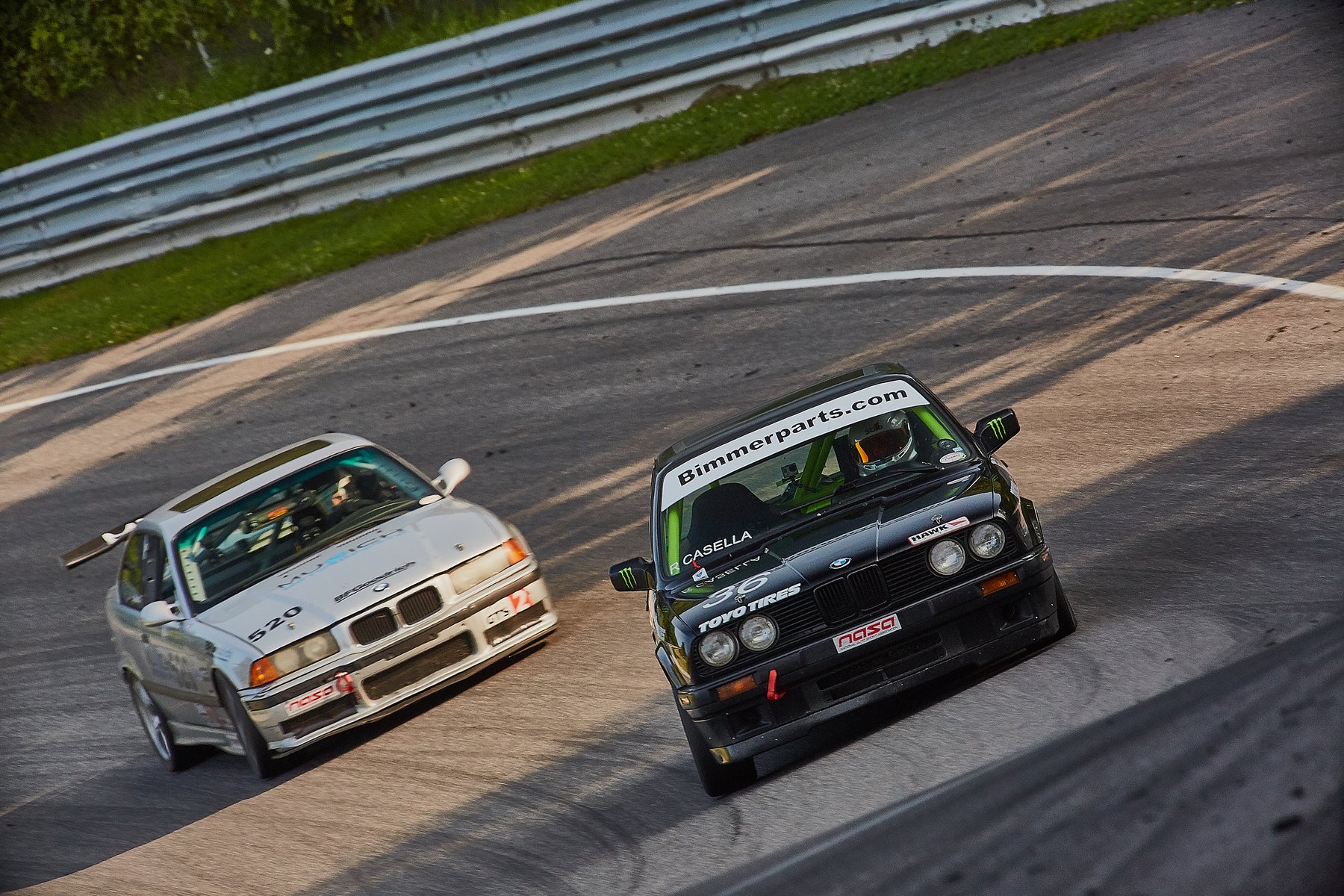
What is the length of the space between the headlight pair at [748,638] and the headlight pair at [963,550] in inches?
29.7

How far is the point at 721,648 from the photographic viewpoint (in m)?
6.55

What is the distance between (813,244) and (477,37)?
6580 millimetres

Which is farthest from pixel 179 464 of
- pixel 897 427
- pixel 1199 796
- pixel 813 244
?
pixel 1199 796

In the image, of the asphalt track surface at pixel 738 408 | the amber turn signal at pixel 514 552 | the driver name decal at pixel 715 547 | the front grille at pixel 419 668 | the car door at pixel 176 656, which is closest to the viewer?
the asphalt track surface at pixel 738 408

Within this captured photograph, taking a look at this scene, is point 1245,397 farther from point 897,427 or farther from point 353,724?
point 353,724

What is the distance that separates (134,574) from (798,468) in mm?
5169

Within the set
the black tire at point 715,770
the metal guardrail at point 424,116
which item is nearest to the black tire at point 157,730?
the black tire at point 715,770

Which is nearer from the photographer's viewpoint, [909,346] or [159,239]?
[909,346]

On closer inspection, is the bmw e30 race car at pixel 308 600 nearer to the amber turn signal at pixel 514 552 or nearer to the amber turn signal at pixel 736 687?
the amber turn signal at pixel 514 552

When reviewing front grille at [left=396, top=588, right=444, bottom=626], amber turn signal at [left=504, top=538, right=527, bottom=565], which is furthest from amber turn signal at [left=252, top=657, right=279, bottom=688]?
amber turn signal at [left=504, top=538, right=527, bottom=565]

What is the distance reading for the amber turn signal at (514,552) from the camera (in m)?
9.20

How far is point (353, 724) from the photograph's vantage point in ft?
28.5

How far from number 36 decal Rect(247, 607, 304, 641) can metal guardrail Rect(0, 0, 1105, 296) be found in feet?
36.3

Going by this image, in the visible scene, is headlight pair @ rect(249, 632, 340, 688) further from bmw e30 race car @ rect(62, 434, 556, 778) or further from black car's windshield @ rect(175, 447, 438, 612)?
black car's windshield @ rect(175, 447, 438, 612)
